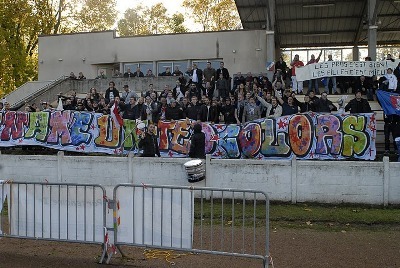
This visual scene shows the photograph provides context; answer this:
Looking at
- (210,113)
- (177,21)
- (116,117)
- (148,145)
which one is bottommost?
(148,145)

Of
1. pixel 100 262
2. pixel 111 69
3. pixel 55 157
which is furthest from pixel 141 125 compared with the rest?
pixel 111 69

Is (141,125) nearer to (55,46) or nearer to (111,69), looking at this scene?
(111,69)

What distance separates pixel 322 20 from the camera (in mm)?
30531

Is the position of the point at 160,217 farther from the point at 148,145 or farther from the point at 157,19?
the point at 157,19

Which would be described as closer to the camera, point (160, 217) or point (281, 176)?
point (160, 217)

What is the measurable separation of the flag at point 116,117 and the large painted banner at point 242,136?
5.9 inches

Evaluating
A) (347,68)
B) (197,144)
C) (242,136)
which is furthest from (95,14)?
(197,144)

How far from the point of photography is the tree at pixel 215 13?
169 ft

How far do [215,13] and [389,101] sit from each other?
38989 millimetres

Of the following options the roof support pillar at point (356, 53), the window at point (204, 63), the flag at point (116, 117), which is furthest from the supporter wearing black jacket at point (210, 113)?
the roof support pillar at point (356, 53)

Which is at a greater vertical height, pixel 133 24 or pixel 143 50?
pixel 133 24

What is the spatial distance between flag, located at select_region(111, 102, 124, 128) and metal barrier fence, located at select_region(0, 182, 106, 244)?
8.15 metres

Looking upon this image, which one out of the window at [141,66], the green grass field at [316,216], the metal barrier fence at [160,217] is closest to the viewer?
the metal barrier fence at [160,217]

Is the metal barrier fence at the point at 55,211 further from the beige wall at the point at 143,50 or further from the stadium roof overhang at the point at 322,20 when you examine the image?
the beige wall at the point at 143,50
